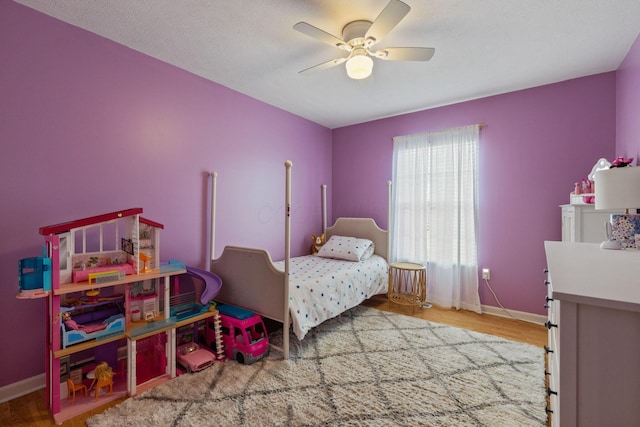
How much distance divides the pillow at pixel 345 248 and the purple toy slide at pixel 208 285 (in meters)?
1.60

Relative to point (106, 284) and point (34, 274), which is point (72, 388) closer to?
point (106, 284)

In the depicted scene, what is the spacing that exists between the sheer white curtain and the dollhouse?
102 inches

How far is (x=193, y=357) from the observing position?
2223mm

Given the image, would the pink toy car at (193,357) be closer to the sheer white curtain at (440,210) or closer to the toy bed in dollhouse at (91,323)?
the toy bed in dollhouse at (91,323)

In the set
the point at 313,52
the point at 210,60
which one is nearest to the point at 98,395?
the point at 210,60

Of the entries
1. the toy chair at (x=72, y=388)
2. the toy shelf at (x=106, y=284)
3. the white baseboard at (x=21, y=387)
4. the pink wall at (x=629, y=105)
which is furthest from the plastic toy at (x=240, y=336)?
the pink wall at (x=629, y=105)

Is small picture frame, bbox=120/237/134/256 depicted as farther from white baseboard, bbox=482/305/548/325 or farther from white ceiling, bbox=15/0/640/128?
white baseboard, bbox=482/305/548/325

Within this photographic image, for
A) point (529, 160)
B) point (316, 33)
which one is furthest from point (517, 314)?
point (316, 33)

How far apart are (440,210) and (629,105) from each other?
1.80 m

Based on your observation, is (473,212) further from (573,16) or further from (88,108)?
(88,108)

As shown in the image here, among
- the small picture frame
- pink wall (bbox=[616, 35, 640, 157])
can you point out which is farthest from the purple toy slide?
pink wall (bbox=[616, 35, 640, 157])

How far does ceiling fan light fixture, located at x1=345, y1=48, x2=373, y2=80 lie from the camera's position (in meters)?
1.97

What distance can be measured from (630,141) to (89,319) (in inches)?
164

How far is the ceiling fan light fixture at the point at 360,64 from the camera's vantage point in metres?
1.97
